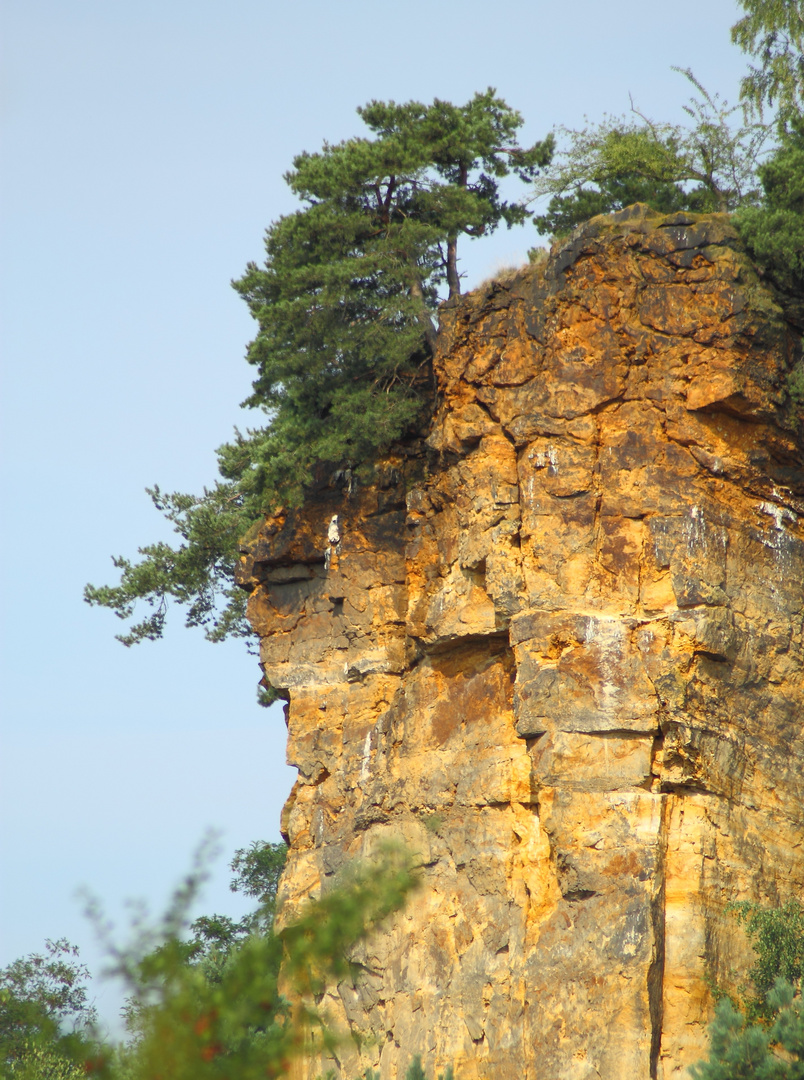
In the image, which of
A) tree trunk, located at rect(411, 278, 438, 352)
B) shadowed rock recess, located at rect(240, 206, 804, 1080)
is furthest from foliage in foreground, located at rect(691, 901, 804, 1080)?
tree trunk, located at rect(411, 278, 438, 352)

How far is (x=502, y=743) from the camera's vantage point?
1916 cm

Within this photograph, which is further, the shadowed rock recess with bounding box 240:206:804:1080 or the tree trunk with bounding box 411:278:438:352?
the tree trunk with bounding box 411:278:438:352

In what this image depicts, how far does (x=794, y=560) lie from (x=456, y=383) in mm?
5596

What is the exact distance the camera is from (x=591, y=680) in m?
18.1

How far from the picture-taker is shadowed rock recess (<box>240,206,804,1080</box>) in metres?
17.2

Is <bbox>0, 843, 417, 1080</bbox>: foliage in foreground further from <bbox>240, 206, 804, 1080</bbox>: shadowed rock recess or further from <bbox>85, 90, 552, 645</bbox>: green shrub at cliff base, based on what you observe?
<bbox>85, 90, 552, 645</bbox>: green shrub at cliff base

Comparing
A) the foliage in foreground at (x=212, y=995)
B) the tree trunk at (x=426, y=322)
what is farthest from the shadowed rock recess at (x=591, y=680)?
the foliage in foreground at (x=212, y=995)

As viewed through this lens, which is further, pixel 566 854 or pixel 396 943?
pixel 396 943

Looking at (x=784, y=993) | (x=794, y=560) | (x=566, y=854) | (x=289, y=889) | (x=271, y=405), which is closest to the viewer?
(x=784, y=993)

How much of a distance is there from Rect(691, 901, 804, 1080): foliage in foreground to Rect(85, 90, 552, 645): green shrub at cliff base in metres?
9.24

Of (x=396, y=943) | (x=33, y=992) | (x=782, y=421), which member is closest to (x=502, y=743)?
(x=396, y=943)

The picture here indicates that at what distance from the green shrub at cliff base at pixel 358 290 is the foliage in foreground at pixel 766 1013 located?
9.24 metres

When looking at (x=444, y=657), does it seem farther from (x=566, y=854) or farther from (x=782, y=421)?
(x=782, y=421)

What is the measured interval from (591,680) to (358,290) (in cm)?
806
